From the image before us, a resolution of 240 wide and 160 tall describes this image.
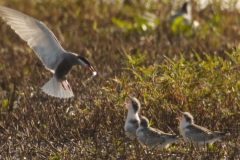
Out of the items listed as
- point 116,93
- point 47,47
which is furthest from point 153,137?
point 47,47

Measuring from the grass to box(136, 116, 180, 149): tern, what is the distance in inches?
4.0

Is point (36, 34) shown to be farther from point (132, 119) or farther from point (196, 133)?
point (196, 133)

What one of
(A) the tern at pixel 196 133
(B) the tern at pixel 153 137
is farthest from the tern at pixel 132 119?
(A) the tern at pixel 196 133

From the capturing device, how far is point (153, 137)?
12.8 feet

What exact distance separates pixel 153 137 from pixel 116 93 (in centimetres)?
86

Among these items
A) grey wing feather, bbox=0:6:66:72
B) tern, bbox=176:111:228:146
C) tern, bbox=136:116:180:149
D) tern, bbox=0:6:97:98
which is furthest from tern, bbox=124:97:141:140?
grey wing feather, bbox=0:6:66:72

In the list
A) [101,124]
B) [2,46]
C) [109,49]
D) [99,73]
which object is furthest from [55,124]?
[2,46]

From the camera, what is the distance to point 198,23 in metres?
8.58

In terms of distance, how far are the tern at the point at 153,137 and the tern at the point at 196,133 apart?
22 cm

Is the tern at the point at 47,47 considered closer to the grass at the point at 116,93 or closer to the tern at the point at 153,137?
the grass at the point at 116,93

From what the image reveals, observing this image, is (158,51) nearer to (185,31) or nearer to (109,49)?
(109,49)

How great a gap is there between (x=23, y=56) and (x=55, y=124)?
10.1ft

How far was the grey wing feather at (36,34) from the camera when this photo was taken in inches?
171

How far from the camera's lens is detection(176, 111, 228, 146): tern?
3792 mm
